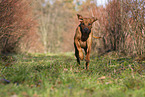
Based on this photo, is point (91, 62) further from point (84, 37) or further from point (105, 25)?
point (105, 25)

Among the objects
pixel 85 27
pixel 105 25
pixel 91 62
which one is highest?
pixel 105 25

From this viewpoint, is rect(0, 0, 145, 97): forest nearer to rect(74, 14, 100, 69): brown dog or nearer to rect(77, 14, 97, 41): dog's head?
rect(74, 14, 100, 69): brown dog

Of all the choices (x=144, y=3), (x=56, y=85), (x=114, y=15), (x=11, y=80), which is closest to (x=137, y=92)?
(x=56, y=85)

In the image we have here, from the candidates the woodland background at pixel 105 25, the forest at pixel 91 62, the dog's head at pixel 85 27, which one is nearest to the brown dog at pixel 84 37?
the dog's head at pixel 85 27

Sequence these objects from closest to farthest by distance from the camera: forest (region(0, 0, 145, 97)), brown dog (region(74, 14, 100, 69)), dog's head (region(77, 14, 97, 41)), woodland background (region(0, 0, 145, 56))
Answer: forest (region(0, 0, 145, 97)) → dog's head (region(77, 14, 97, 41)) → brown dog (region(74, 14, 100, 69)) → woodland background (region(0, 0, 145, 56))

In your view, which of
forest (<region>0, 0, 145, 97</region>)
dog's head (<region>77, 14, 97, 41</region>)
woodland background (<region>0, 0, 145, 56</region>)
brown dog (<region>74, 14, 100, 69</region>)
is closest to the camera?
forest (<region>0, 0, 145, 97</region>)

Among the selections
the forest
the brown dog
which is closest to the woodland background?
the forest

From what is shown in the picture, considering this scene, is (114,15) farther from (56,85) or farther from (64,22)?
(64,22)

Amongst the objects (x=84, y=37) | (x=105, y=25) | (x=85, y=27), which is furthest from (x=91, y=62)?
(x=105, y=25)

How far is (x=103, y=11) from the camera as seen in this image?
1035cm

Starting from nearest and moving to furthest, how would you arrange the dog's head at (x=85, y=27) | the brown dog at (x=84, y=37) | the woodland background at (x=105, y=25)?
the dog's head at (x=85, y=27) < the brown dog at (x=84, y=37) < the woodland background at (x=105, y=25)

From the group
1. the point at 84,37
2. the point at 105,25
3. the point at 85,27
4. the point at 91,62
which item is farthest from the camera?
the point at 105,25

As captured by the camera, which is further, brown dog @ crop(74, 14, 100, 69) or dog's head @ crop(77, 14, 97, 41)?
brown dog @ crop(74, 14, 100, 69)

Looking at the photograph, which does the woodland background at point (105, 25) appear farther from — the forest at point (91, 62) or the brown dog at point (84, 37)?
the brown dog at point (84, 37)
